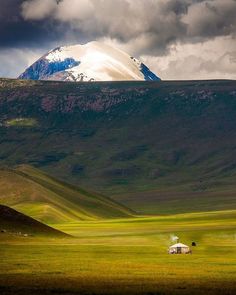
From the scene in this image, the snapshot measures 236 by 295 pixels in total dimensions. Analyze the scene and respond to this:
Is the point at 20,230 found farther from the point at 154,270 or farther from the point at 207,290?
the point at 207,290

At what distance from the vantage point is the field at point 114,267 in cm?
7544

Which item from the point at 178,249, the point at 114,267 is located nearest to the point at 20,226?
the point at 178,249

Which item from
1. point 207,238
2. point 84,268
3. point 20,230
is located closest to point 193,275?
point 84,268

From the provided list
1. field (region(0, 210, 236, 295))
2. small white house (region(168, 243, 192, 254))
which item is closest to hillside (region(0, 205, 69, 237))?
field (region(0, 210, 236, 295))

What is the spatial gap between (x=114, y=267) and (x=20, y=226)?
85.0m

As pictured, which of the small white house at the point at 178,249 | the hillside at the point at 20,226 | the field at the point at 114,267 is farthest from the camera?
the hillside at the point at 20,226

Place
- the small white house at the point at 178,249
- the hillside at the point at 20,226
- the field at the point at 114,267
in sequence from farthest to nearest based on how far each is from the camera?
1. the hillside at the point at 20,226
2. the small white house at the point at 178,249
3. the field at the point at 114,267

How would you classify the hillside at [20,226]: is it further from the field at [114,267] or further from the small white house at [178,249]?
the small white house at [178,249]

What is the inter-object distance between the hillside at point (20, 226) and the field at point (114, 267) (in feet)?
35.6

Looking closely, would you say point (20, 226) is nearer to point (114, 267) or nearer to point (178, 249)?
point (178, 249)

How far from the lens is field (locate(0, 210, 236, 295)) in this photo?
247 feet

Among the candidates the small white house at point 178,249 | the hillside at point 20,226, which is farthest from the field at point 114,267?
the hillside at point 20,226

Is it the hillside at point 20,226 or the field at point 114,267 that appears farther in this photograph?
the hillside at point 20,226

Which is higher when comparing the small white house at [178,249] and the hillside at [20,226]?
the hillside at [20,226]
